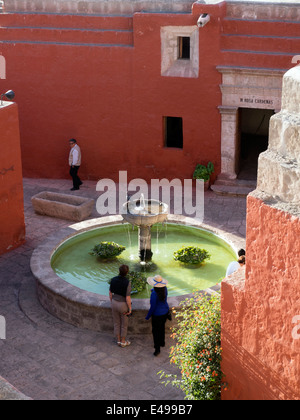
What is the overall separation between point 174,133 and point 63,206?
4243 millimetres

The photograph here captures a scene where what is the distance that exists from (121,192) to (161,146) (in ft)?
4.88

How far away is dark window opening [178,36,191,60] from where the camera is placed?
1677cm

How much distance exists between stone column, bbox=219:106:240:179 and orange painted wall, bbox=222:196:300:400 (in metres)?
10.2

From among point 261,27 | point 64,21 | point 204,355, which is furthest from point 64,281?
point 64,21

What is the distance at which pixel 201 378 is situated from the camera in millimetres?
7457

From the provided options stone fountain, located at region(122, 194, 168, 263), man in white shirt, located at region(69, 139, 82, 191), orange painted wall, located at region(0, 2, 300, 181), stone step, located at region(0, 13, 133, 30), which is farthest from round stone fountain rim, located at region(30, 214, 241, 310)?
stone step, located at region(0, 13, 133, 30)

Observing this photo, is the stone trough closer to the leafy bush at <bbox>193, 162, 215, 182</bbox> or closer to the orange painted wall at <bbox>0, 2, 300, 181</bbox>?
the orange painted wall at <bbox>0, 2, 300, 181</bbox>

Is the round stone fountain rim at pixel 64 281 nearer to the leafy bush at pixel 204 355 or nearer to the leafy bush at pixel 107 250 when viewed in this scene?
the leafy bush at pixel 107 250

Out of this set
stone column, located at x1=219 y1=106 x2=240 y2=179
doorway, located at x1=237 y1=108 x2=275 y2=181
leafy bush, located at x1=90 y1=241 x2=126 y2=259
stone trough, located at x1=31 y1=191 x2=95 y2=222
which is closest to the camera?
leafy bush, located at x1=90 y1=241 x2=126 y2=259

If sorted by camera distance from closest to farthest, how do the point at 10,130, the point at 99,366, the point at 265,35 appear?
the point at 99,366, the point at 10,130, the point at 265,35

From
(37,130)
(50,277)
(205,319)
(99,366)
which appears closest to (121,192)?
(37,130)

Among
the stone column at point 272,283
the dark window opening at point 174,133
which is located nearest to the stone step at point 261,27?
the dark window opening at point 174,133

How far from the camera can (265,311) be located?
6426 millimetres
